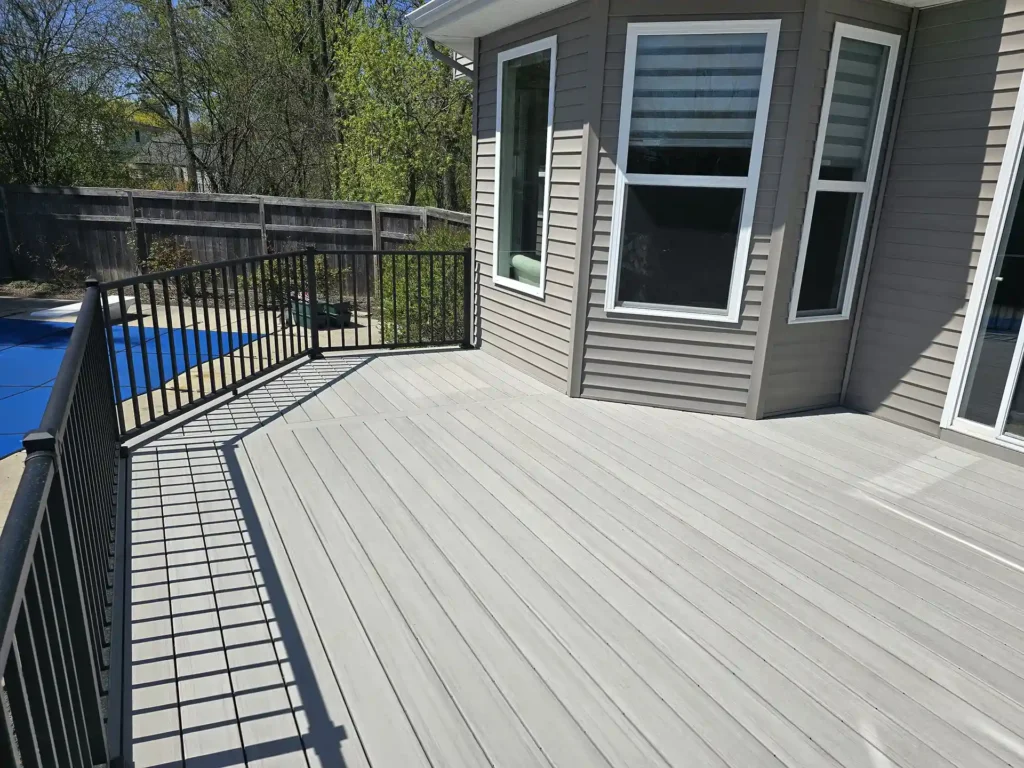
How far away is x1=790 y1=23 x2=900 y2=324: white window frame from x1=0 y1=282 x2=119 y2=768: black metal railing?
3.60 m

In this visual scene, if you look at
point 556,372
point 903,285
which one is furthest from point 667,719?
point 903,285

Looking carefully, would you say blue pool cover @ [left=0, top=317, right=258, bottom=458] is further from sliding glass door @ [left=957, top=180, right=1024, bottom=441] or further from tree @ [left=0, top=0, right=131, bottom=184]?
sliding glass door @ [left=957, top=180, right=1024, bottom=441]

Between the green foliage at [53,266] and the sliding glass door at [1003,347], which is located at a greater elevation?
the sliding glass door at [1003,347]

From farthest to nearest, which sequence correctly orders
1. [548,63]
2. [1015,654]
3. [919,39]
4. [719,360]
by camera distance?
[548,63] < [719,360] < [919,39] < [1015,654]

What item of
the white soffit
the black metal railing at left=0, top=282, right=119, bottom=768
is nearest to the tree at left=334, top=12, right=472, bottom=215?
the white soffit

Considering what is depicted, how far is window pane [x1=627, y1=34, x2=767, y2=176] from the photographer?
11.6 ft

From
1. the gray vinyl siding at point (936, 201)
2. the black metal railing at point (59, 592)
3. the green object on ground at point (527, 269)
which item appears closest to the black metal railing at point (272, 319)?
the green object on ground at point (527, 269)

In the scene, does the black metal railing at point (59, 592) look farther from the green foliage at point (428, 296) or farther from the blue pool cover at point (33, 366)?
the green foliage at point (428, 296)

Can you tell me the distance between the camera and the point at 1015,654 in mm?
2018

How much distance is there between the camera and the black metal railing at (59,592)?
0.92 metres

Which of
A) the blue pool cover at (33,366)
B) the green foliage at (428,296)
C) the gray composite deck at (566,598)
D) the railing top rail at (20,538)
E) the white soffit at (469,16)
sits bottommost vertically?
the blue pool cover at (33,366)

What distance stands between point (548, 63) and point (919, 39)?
2160mm

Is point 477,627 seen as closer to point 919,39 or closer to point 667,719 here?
point 667,719

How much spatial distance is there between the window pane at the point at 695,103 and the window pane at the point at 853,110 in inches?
18.9
